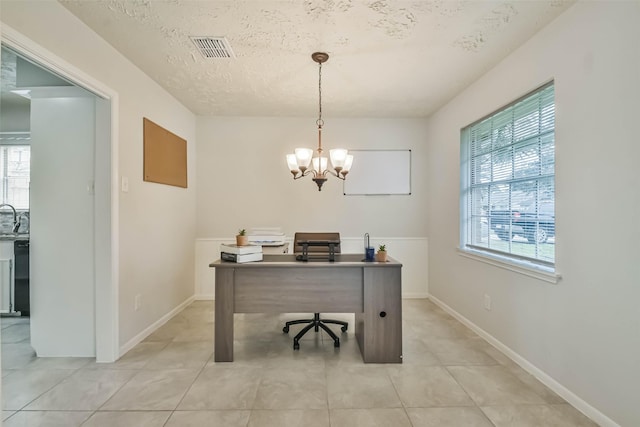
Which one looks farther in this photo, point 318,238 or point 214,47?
point 318,238

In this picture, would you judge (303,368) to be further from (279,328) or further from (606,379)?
(606,379)

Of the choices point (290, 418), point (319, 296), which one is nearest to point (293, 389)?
point (290, 418)

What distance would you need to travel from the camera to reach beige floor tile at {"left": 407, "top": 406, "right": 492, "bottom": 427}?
1704mm

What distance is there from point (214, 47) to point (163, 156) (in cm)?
137

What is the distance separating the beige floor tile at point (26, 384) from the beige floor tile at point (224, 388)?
3.25 feet

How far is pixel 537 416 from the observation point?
69.4 inches

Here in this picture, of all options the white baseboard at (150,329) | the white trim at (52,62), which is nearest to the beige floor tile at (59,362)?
the white baseboard at (150,329)

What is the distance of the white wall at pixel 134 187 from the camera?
192 cm

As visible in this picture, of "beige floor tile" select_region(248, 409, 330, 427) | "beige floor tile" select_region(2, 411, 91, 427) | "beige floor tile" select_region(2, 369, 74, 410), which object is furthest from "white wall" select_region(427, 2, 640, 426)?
"beige floor tile" select_region(2, 369, 74, 410)

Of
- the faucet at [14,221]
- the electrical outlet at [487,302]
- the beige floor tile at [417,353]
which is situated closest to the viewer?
the beige floor tile at [417,353]

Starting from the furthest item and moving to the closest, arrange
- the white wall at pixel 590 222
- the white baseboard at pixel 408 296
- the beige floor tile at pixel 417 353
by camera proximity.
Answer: the white baseboard at pixel 408 296 < the beige floor tile at pixel 417 353 < the white wall at pixel 590 222

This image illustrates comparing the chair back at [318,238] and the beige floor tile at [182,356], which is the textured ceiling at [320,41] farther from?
the beige floor tile at [182,356]

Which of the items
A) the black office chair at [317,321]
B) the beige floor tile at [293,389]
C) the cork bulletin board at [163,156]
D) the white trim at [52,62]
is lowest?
the beige floor tile at [293,389]

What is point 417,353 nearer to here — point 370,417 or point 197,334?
point 370,417
